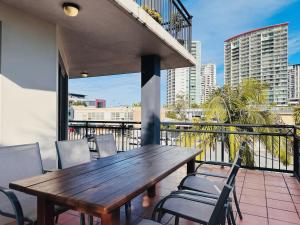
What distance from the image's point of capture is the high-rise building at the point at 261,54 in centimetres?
1141

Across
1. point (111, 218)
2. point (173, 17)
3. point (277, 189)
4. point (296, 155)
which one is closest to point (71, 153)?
point (111, 218)

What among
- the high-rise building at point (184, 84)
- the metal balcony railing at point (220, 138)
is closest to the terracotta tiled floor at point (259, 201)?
the metal balcony railing at point (220, 138)

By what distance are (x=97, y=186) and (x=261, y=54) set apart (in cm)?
1316

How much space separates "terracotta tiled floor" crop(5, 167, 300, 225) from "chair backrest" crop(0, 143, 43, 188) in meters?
0.78

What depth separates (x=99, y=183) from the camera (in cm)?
141

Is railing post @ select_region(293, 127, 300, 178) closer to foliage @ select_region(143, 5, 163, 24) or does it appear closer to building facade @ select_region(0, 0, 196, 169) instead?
building facade @ select_region(0, 0, 196, 169)

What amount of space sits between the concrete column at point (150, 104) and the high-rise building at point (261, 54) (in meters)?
7.81

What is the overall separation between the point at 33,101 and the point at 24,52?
0.62 m

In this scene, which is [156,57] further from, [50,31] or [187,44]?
[50,31]

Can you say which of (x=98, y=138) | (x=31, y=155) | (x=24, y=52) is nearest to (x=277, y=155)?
(x=98, y=138)

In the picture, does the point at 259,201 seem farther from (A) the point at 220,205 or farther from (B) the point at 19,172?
(B) the point at 19,172

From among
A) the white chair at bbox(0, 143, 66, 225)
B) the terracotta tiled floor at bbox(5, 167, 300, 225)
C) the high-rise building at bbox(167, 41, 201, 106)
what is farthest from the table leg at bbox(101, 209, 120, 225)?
the high-rise building at bbox(167, 41, 201, 106)

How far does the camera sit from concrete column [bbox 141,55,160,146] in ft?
14.5

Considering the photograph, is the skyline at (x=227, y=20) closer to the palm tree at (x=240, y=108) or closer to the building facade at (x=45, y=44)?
the palm tree at (x=240, y=108)
